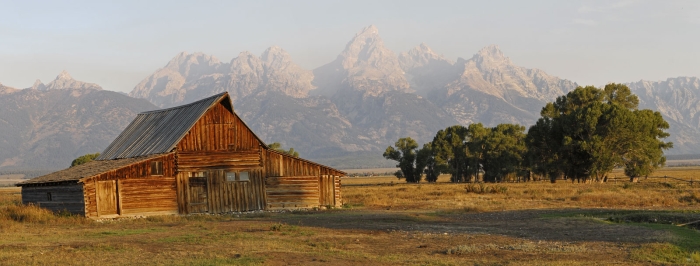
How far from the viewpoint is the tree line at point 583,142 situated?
78.2 meters

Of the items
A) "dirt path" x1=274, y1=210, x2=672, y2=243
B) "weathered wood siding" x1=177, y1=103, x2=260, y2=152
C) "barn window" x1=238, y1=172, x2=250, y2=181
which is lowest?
"dirt path" x1=274, y1=210, x2=672, y2=243

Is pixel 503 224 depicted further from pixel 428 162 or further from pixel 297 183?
pixel 428 162

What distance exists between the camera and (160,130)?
160 feet

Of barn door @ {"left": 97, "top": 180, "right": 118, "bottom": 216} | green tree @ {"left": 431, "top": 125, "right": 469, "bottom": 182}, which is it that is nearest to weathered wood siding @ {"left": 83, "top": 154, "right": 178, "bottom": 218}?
barn door @ {"left": 97, "top": 180, "right": 118, "bottom": 216}

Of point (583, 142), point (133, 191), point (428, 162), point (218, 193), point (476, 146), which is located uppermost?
point (476, 146)

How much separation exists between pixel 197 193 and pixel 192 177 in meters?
1.01

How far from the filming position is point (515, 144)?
10806 centimetres

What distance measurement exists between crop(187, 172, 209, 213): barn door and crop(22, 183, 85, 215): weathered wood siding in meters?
6.30

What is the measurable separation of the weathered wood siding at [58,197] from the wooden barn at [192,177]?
55 mm

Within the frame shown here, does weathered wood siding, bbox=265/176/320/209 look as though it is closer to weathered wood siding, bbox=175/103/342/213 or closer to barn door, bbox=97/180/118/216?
weathered wood siding, bbox=175/103/342/213

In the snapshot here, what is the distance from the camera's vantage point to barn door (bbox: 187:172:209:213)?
44.3 meters

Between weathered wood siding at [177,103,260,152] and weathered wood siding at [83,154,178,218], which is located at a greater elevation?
weathered wood siding at [177,103,260,152]

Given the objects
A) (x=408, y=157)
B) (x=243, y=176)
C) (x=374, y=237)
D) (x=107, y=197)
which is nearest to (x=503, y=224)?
(x=374, y=237)

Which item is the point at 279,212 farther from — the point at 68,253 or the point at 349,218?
the point at 68,253
